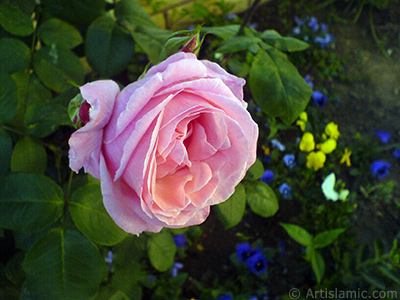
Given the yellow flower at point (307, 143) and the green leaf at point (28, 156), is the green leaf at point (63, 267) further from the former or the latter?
the yellow flower at point (307, 143)

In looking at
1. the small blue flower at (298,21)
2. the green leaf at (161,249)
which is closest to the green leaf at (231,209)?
the green leaf at (161,249)

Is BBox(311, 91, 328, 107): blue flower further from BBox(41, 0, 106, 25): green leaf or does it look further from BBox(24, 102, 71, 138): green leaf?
BBox(24, 102, 71, 138): green leaf

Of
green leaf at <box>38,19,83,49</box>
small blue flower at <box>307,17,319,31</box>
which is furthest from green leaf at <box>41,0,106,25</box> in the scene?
→ small blue flower at <box>307,17,319,31</box>

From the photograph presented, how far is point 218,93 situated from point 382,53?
6.75 ft

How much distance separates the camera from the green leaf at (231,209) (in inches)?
27.3

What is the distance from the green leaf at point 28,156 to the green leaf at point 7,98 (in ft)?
0.34

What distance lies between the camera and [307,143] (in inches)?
61.1

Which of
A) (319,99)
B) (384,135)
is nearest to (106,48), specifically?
(319,99)

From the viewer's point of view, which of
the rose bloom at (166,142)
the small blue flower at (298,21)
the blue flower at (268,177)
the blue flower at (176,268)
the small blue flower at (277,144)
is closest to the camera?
the rose bloom at (166,142)

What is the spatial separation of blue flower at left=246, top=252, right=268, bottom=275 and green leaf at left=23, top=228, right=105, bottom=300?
816 millimetres

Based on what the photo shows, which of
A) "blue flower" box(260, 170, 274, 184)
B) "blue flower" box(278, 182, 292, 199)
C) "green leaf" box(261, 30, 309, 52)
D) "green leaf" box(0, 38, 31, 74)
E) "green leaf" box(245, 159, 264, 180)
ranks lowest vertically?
"blue flower" box(278, 182, 292, 199)

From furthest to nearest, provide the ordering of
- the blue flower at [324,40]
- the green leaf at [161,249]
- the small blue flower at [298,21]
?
1. the small blue flower at [298,21]
2. the blue flower at [324,40]
3. the green leaf at [161,249]

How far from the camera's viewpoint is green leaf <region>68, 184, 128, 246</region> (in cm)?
62

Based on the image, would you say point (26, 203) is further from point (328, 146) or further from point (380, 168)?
point (380, 168)
